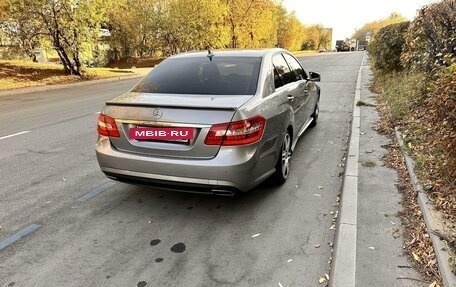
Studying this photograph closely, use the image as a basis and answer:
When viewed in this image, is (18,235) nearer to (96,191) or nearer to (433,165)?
(96,191)

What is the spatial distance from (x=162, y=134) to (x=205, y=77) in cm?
102

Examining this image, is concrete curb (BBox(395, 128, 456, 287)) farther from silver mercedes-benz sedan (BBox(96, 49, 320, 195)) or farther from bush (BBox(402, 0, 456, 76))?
bush (BBox(402, 0, 456, 76))

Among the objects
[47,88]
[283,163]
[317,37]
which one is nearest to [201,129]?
[283,163]

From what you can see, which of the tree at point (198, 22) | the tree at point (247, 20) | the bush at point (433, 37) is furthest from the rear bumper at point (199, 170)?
the tree at point (247, 20)

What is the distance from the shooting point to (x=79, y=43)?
18.9 m

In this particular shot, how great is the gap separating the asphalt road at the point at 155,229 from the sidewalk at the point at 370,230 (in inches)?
6.9

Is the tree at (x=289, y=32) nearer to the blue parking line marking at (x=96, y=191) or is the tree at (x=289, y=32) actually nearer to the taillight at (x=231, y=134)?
the blue parking line marking at (x=96, y=191)

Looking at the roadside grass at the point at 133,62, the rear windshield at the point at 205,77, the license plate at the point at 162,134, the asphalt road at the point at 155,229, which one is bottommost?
the roadside grass at the point at 133,62

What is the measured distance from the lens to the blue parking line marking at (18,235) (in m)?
3.36

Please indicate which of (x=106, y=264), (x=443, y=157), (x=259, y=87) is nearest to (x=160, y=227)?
(x=106, y=264)

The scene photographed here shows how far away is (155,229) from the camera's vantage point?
3.59 meters

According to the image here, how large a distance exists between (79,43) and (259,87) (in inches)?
685

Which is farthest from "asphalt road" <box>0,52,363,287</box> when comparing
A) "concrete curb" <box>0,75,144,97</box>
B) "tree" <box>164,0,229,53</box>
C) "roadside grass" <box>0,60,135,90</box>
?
"tree" <box>164,0,229,53</box>

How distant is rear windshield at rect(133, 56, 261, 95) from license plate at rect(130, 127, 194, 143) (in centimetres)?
61
